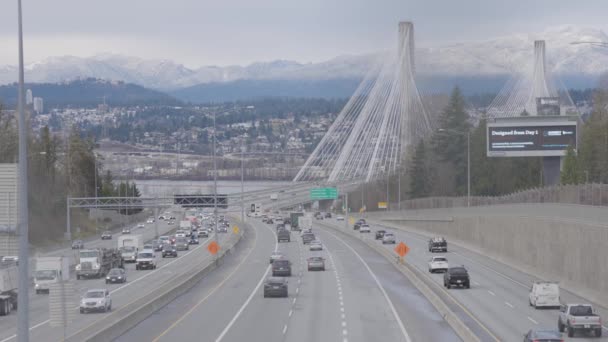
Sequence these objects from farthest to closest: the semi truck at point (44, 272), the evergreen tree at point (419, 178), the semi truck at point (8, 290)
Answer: the evergreen tree at point (419, 178), the semi truck at point (44, 272), the semi truck at point (8, 290)

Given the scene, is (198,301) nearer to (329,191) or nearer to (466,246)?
(466,246)

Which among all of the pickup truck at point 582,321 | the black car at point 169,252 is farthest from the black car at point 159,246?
the pickup truck at point 582,321

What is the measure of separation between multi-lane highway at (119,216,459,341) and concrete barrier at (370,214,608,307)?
318 inches

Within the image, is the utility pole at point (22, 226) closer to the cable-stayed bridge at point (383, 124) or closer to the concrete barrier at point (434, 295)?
the concrete barrier at point (434, 295)

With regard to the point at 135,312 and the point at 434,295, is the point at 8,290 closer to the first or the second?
the point at 135,312

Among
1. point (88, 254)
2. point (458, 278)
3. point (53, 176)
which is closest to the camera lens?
point (458, 278)

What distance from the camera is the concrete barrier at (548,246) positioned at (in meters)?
49.8

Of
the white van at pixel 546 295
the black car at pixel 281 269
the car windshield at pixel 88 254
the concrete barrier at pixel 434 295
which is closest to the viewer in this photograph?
the concrete barrier at pixel 434 295

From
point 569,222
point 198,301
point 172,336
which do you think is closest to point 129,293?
point 198,301

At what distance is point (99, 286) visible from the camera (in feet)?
206

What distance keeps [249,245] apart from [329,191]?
135 ft

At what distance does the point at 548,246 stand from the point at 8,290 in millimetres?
30860

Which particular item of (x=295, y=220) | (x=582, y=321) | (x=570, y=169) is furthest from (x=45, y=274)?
(x=295, y=220)

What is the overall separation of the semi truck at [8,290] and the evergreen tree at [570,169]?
205ft
